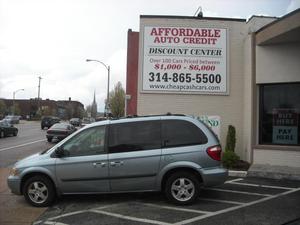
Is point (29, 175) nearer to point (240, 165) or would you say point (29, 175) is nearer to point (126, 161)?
point (126, 161)

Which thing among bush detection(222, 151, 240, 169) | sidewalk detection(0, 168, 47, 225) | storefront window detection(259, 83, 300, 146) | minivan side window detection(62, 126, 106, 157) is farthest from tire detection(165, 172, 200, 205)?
storefront window detection(259, 83, 300, 146)

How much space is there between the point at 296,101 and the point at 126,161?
7034 millimetres

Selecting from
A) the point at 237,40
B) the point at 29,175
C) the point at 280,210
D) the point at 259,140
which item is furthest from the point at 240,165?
the point at 29,175

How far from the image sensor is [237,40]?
51.4 feet

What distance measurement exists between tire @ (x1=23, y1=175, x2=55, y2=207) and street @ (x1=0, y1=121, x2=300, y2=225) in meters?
0.16

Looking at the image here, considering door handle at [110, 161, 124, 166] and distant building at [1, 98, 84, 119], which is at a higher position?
distant building at [1, 98, 84, 119]

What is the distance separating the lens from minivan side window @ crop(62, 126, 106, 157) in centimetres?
878

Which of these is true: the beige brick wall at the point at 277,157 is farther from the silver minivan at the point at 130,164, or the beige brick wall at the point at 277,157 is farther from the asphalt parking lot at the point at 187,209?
the silver minivan at the point at 130,164

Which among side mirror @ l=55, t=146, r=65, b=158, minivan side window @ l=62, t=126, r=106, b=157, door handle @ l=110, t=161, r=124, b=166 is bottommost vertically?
door handle @ l=110, t=161, r=124, b=166

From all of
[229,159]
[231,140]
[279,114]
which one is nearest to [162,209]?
[229,159]

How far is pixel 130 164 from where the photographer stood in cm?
857

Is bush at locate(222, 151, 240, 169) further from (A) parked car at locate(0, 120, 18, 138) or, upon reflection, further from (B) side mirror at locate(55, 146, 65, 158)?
(A) parked car at locate(0, 120, 18, 138)

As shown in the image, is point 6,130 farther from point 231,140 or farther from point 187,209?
point 187,209

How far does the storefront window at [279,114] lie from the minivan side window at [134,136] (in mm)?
6096
